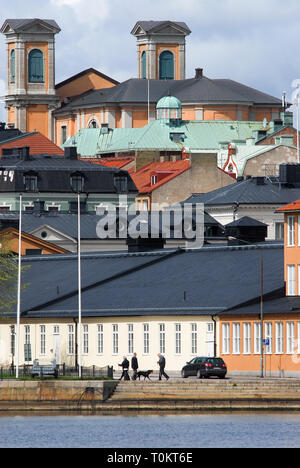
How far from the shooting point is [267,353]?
A: 9669 centimetres

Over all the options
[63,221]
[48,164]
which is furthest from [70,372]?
[48,164]

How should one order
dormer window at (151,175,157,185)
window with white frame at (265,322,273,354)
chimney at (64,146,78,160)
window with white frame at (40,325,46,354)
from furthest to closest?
dormer window at (151,175,157,185) → chimney at (64,146,78,160) → window with white frame at (40,325,46,354) → window with white frame at (265,322,273,354)

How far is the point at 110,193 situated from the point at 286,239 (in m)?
64.3

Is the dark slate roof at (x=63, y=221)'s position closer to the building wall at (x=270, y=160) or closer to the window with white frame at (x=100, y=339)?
the window with white frame at (x=100, y=339)

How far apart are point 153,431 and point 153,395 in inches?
287

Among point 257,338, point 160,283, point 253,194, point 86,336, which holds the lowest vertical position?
point 257,338

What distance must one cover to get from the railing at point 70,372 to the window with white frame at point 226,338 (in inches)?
210

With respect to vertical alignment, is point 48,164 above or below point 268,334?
above

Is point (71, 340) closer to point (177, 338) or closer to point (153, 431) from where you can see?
point (177, 338)

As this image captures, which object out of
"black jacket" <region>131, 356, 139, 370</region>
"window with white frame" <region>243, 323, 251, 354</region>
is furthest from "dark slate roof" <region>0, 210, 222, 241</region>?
"black jacket" <region>131, 356, 139, 370</region>

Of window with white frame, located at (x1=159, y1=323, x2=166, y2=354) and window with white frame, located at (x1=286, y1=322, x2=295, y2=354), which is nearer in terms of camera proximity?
window with white frame, located at (x1=286, y1=322, x2=295, y2=354)

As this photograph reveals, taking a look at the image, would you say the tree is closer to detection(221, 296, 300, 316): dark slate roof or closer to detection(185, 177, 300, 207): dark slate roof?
detection(221, 296, 300, 316): dark slate roof

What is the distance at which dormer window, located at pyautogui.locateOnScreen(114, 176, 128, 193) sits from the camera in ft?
542

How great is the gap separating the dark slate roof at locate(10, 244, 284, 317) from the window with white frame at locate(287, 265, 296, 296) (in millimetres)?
484
